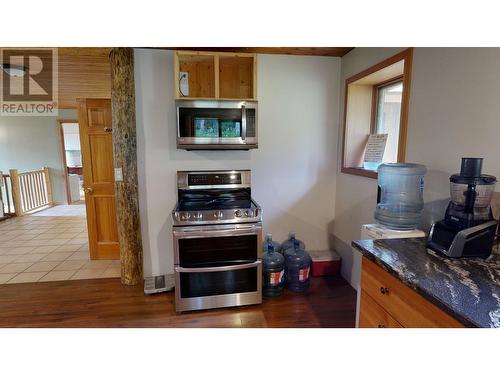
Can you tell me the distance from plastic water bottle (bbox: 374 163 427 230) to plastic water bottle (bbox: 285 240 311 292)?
98 centimetres

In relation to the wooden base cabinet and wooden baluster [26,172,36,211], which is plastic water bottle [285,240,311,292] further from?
wooden baluster [26,172,36,211]

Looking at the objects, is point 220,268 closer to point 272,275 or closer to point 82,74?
point 272,275

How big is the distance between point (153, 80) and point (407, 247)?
2493mm

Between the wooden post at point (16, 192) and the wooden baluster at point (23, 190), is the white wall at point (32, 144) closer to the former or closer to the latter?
the wooden baluster at point (23, 190)

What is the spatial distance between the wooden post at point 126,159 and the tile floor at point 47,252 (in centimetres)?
44

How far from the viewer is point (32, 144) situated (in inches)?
248

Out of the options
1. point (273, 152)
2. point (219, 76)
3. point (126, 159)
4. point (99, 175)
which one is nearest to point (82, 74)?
point (99, 175)

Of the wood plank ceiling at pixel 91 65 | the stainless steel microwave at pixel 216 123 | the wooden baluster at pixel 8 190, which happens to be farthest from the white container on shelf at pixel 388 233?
the wooden baluster at pixel 8 190

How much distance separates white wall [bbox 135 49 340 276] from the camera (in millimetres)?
2533

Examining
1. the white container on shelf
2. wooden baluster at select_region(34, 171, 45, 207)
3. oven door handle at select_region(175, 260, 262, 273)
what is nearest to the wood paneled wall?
oven door handle at select_region(175, 260, 262, 273)

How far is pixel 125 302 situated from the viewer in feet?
7.76

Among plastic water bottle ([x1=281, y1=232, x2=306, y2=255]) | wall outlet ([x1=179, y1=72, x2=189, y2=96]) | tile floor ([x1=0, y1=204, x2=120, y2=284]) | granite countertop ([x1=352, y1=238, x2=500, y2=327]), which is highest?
wall outlet ([x1=179, y1=72, x2=189, y2=96])

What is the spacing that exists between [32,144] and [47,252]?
4220 millimetres

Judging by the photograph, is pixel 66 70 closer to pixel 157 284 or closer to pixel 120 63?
pixel 120 63
